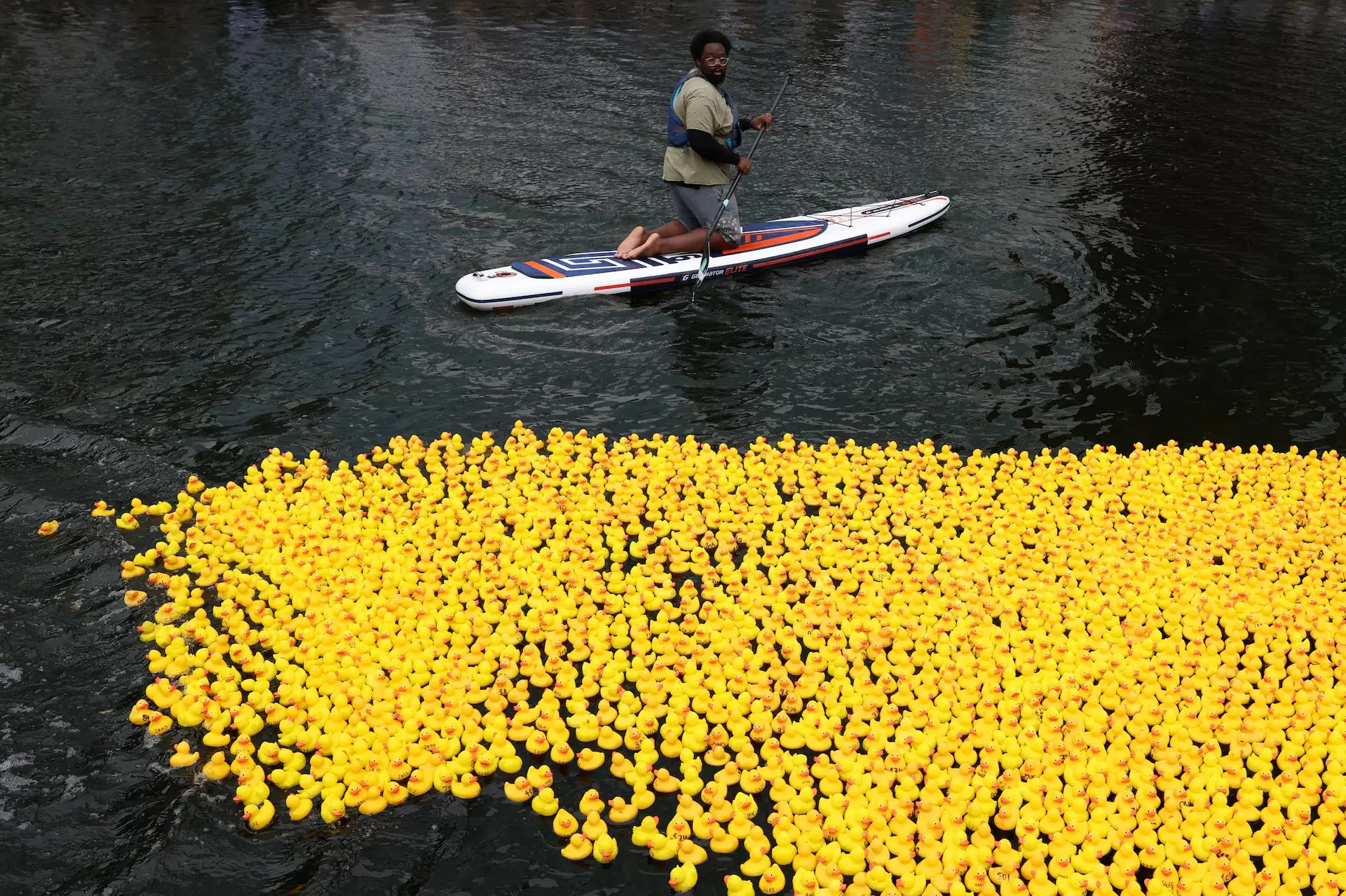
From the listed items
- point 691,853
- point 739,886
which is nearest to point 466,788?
point 691,853

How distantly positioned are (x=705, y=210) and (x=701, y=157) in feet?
2.65

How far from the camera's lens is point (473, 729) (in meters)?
7.53

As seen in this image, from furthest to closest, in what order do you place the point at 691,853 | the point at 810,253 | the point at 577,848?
the point at 810,253 < the point at 577,848 < the point at 691,853

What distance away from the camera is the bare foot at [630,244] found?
15.2 m

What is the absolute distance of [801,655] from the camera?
8.13 meters

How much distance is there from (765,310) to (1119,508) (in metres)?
6.06

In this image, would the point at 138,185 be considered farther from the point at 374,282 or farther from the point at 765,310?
the point at 765,310

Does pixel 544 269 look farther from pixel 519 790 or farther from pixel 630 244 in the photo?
pixel 519 790

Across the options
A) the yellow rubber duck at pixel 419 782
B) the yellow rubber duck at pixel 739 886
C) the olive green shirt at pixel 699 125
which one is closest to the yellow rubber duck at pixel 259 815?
the yellow rubber duck at pixel 419 782

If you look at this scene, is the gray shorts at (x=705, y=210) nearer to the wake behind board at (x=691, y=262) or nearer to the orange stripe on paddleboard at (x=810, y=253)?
the wake behind board at (x=691, y=262)

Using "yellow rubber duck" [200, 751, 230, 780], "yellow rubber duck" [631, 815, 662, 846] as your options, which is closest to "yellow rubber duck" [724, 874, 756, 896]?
"yellow rubber duck" [631, 815, 662, 846]

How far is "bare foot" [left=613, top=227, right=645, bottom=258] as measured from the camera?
15203 mm

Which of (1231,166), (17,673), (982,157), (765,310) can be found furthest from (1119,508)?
(1231,166)

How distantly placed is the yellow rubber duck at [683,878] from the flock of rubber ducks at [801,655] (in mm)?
16
